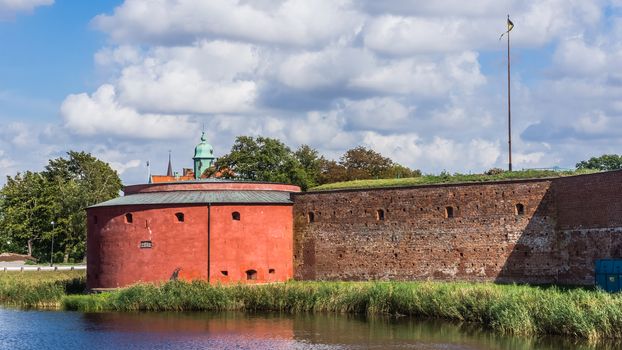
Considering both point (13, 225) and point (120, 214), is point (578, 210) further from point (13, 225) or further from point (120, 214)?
point (13, 225)

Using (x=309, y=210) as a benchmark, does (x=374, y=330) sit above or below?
below

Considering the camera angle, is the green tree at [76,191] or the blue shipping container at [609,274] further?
the green tree at [76,191]

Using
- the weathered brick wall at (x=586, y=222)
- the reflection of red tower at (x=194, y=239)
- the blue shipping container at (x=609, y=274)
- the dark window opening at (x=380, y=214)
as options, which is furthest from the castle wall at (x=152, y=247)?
the blue shipping container at (x=609, y=274)

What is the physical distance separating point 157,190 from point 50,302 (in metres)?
6.26

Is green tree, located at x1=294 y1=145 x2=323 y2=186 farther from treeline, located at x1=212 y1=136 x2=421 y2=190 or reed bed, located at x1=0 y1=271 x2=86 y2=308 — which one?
reed bed, located at x1=0 y1=271 x2=86 y2=308

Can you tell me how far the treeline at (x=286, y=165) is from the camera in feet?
177

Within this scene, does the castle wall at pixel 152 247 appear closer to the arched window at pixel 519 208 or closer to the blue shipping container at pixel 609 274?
the arched window at pixel 519 208

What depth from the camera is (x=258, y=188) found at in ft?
124

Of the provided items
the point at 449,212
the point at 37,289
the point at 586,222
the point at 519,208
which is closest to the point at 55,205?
the point at 37,289

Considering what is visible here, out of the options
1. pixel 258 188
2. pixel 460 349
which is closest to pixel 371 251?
pixel 258 188

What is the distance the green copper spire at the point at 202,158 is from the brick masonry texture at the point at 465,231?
36.8m

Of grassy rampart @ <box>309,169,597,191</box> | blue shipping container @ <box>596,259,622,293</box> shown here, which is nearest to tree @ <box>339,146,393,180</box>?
grassy rampart @ <box>309,169,597,191</box>

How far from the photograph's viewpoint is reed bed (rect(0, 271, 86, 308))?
3519cm

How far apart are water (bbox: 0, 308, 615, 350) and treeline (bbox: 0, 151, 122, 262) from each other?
2866cm
